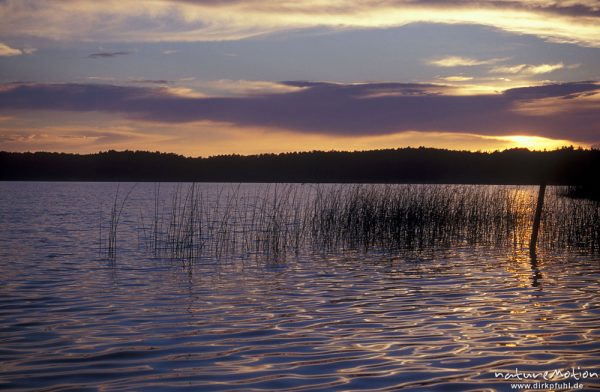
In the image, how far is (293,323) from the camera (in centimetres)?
739

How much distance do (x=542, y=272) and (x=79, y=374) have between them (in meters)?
8.82

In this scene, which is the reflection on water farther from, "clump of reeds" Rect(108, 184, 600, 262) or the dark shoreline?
the dark shoreline

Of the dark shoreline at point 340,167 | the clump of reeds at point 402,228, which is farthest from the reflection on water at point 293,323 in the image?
the dark shoreline at point 340,167

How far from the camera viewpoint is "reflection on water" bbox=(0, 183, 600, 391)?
5422 mm

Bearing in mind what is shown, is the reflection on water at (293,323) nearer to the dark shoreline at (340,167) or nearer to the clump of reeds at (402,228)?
the clump of reeds at (402,228)

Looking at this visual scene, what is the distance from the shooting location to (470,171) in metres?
65.6

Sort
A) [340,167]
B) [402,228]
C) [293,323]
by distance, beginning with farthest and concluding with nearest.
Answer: [340,167]
[402,228]
[293,323]

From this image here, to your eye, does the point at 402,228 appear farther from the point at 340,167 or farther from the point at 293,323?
the point at 340,167

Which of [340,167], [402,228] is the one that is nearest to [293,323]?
[402,228]

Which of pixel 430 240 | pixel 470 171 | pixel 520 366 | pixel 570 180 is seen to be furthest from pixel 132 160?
pixel 520 366

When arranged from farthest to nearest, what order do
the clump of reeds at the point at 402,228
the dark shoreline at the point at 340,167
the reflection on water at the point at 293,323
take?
the dark shoreline at the point at 340,167
the clump of reeds at the point at 402,228
the reflection on water at the point at 293,323

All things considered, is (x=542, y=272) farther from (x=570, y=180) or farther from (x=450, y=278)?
(x=570, y=180)

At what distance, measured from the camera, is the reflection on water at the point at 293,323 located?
542cm

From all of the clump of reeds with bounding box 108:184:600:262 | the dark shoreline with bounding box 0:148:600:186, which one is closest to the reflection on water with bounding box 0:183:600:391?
the clump of reeds with bounding box 108:184:600:262
